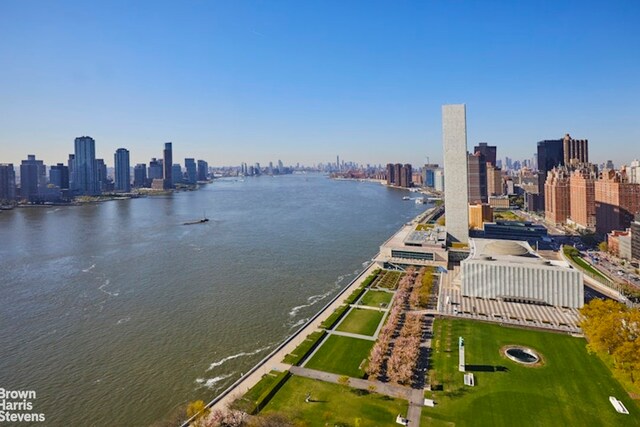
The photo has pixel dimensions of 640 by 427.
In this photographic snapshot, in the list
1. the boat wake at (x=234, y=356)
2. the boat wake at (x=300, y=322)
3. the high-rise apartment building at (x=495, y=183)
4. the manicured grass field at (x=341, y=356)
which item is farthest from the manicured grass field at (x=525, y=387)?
the high-rise apartment building at (x=495, y=183)

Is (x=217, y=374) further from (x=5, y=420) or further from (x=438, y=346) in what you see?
(x=438, y=346)

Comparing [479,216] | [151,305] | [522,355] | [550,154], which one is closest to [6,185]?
[151,305]

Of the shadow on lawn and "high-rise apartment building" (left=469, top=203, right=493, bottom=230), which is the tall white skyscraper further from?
the shadow on lawn

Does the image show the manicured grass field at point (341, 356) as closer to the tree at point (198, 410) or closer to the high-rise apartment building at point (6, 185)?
the tree at point (198, 410)

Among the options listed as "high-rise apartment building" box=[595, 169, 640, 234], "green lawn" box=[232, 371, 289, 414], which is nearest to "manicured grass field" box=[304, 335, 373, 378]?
"green lawn" box=[232, 371, 289, 414]

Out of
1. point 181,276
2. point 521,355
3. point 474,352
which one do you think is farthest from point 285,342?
point 181,276

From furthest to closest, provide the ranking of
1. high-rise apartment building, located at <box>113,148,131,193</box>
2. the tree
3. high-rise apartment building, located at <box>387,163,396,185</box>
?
high-rise apartment building, located at <box>387,163,396,185</box> < high-rise apartment building, located at <box>113,148,131,193</box> < the tree

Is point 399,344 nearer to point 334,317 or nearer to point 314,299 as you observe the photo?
point 334,317
